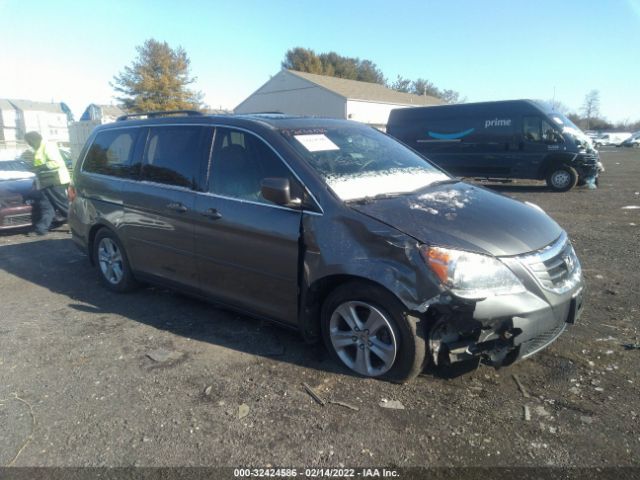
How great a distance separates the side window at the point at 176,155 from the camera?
13.8 feet

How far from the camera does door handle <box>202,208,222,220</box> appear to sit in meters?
3.92

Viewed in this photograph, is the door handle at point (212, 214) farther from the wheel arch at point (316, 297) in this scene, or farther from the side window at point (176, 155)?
the wheel arch at point (316, 297)

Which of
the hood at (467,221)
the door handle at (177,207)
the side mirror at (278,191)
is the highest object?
the side mirror at (278,191)

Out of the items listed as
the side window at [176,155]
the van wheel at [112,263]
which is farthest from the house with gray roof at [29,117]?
the side window at [176,155]

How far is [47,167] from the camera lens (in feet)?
29.1

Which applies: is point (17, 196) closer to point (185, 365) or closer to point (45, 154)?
point (45, 154)

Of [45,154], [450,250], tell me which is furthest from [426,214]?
[45,154]

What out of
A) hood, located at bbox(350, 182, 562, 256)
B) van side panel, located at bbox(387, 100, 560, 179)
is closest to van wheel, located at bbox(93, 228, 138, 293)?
hood, located at bbox(350, 182, 562, 256)

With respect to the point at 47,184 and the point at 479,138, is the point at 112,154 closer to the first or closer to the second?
the point at 47,184

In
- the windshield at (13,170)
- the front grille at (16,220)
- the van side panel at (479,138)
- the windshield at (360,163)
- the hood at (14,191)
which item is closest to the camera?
the windshield at (360,163)

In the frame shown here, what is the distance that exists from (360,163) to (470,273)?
→ 139 cm

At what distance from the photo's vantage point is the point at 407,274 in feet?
9.63

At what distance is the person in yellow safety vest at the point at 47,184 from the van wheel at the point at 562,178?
40.7ft

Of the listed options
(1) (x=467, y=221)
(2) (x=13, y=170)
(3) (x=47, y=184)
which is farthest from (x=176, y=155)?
(2) (x=13, y=170)
